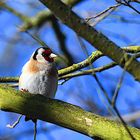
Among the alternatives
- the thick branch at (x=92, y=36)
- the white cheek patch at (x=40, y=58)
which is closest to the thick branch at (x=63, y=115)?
the thick branch at (x=92, y=36)

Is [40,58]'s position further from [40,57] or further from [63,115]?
[63,115]

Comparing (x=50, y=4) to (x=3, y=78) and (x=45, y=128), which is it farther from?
(x=45, y=128)

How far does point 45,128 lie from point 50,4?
3088 millimetres

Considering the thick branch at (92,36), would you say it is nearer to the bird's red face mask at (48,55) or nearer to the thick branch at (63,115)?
the thick branch at (63,115)

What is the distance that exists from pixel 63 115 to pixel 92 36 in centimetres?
103

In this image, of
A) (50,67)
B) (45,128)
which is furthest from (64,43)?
(50,67)

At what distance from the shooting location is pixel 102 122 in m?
2.89

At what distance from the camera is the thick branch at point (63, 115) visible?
2857mm

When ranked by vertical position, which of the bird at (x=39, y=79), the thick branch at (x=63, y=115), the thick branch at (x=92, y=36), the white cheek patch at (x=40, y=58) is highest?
the white cheek patch at (x=40, y=58)

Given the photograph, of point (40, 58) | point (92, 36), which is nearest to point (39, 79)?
point (40, 58)

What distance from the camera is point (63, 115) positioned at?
2906 mm

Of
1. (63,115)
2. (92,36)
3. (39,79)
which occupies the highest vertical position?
(39,79)

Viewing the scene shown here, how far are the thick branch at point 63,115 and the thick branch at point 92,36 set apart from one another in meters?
0.86

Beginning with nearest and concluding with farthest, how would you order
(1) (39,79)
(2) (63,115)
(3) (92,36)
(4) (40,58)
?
1. (3) (92,36)
2. (2) (63,115)
3. (1) (39,79)
4. (4) (40,58)
